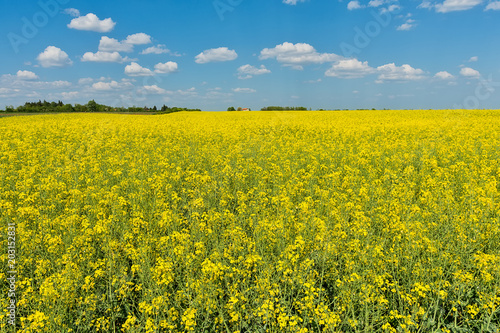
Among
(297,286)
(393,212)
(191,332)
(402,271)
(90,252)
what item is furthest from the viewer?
(393,212)

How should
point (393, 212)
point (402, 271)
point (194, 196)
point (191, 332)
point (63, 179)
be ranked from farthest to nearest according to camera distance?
A: point (63, 179) → point (194, 196) → point (393, 212) → point (402, 271) → point (191, 332)

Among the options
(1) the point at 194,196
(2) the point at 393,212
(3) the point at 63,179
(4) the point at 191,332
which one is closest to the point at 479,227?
(2) the point at 393,212

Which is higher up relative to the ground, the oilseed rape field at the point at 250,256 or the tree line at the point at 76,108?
the tree line at the point at 76,108

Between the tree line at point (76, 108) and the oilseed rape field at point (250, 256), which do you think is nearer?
the oilseed rape field at point (250, 256)

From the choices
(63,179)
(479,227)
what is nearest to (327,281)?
(479,227)

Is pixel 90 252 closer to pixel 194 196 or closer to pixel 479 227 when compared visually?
pixel 194 196

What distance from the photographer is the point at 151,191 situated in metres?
7.59

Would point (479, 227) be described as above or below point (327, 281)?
above

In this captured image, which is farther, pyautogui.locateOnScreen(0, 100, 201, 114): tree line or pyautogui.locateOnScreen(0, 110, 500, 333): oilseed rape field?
pyautogui.locateOnScreen(0, 100, 201, 114): tree line

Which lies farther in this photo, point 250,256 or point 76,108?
point 76,108

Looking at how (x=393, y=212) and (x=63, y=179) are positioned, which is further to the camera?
(x=63, y=179)

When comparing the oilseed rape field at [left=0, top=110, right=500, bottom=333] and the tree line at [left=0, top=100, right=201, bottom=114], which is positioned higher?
the tree line at [left=0, top=100, right=201, bottom=114]

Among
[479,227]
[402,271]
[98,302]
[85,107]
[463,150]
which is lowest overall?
[98,302]

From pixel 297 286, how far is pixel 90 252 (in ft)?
11.1
